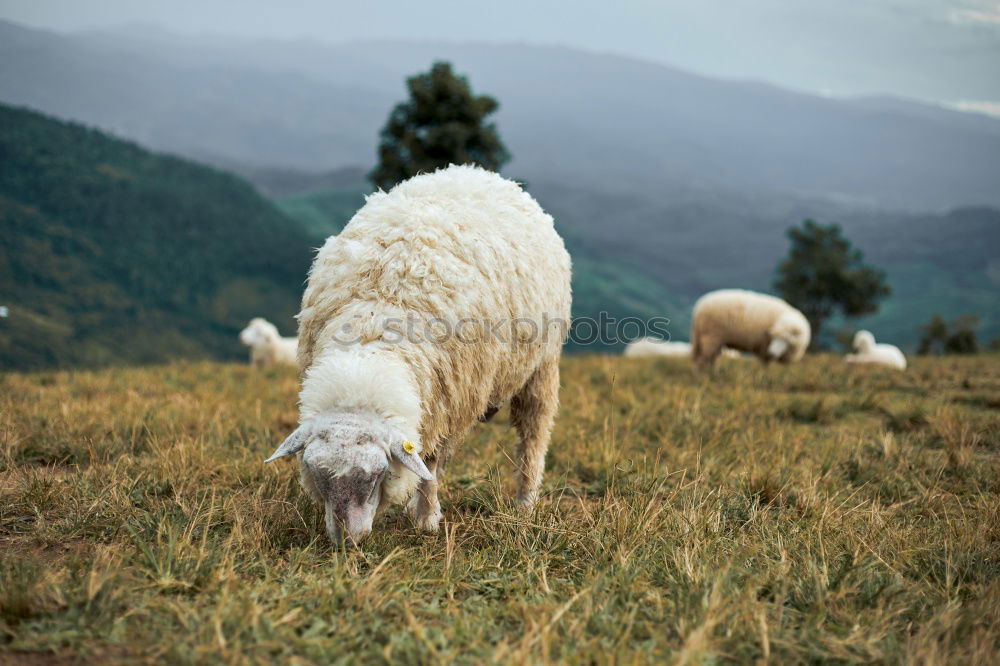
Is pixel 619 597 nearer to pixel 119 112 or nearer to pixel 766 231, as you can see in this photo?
pixel 119 112

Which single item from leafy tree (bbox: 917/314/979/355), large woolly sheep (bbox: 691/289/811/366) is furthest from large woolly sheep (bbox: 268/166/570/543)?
leafy tree (bbox: 917/314/979/355)

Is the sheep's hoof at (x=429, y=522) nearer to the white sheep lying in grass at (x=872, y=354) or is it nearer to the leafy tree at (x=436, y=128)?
the white sheep lying in grass at (x=872, y=354)

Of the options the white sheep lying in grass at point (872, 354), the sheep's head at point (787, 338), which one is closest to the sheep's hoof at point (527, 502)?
the sheep's head at point (787, 338)

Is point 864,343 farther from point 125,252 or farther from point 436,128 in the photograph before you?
point 125,252

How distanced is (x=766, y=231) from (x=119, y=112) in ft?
331

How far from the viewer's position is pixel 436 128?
2055 centimetres

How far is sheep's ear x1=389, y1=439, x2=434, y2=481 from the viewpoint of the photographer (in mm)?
2787

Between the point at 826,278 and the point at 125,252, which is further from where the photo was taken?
the point at 125,252

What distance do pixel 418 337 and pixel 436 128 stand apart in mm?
18750

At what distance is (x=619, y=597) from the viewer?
2.45 m

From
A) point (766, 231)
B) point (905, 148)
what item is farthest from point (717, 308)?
point (905, 148)

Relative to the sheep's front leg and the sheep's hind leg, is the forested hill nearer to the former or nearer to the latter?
the sheep's hind leg

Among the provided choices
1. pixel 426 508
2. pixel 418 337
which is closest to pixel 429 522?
pixel 426 508

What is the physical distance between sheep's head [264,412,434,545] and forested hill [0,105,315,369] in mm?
25788
